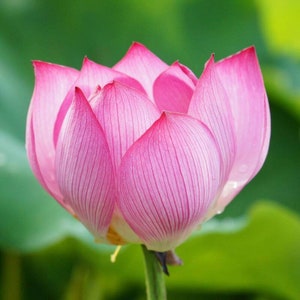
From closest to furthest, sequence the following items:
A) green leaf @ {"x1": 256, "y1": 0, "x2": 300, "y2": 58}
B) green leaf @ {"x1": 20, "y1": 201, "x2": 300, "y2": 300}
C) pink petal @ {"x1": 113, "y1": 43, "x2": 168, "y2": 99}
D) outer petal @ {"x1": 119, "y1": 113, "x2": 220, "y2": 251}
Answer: outer petal @ {"x1": 119, "y1": 113, "x2": 220, "y2": 251} → pink petal @ {"x1": 113, "y1": 43, "x2": 168, "y2": 99} → green leaf @ {"x1": 20, "y1": 201, "x2": 300, "y2": 300} → green leaf @ {"x1": 256, "y1": 0, "x2": 300, "y2": 58}

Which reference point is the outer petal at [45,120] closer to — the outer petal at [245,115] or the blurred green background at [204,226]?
the outer petal at [245,115]

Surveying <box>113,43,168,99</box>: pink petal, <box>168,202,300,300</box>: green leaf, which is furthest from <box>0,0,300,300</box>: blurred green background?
<box>113,43,168,99</box>: pink petal

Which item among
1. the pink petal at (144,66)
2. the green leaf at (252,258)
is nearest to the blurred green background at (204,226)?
the green leaf at (252,258)

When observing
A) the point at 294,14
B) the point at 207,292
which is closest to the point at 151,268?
the point at 207,292

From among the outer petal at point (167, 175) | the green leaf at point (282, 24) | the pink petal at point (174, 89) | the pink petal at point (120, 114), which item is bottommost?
the outer petal at point (167, 175)

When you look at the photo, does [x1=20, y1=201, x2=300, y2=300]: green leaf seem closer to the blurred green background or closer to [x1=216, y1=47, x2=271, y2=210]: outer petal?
the blurred green background
